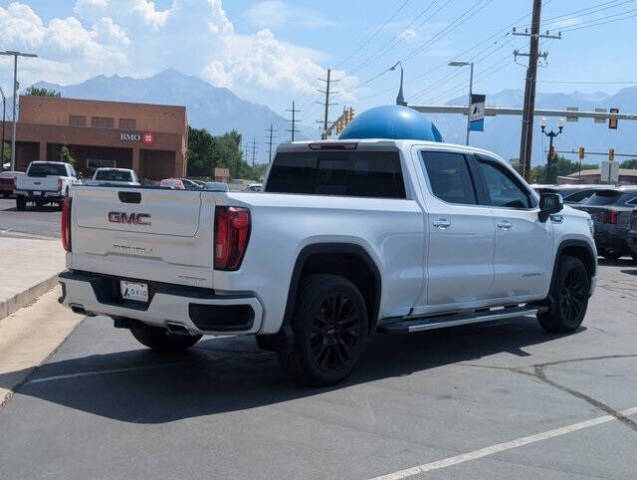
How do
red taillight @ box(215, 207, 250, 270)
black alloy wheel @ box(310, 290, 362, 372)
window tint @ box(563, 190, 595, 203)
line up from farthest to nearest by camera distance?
window tint @ box(563, 190, 595, 203) < black alloy wheel @ box(310, 290, 362, 372) < red taillight @ box(215, 207, 250, 270)

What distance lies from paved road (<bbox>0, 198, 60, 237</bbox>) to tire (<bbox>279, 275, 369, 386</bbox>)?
47.1 feet

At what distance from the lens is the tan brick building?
66.6m

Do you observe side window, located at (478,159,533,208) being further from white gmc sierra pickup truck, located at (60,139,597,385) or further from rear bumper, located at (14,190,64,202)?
rear bumper, located at (14,190,64,202)

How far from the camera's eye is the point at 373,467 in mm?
4691

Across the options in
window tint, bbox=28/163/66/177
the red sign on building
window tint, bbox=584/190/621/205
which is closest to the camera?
window tint, bbox=584/190/621/205

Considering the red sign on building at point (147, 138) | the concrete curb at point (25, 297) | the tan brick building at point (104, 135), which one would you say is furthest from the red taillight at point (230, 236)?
the red sign on building at point (147, 138)

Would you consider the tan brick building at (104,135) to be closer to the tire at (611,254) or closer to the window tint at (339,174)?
the tire at (611,254)

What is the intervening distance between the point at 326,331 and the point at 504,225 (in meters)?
2.52

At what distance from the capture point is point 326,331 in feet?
20.9

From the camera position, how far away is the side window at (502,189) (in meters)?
8.05

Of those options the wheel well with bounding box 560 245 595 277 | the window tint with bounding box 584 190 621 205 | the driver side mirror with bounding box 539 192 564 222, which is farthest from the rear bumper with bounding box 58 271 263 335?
the window tint with bounding box 584 190 621 205

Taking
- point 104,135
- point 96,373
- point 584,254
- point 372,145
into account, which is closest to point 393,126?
point 584,254

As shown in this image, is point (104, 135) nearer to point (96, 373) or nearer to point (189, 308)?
point (96, 373)

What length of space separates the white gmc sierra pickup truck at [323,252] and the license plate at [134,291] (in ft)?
0.05
